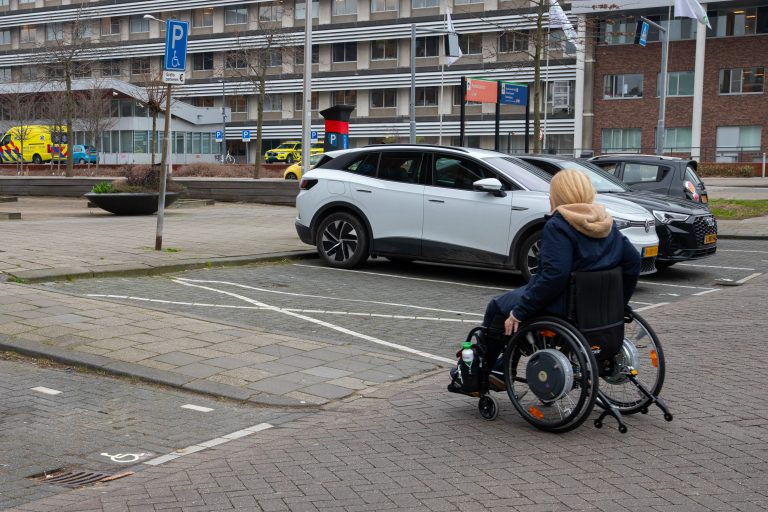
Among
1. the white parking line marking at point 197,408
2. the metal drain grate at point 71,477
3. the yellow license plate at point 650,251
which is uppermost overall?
the yellow license plate at point 650,251

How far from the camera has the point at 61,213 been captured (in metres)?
21.8

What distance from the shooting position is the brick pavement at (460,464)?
14.4 ft

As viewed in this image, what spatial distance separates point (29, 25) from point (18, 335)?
3495 inches

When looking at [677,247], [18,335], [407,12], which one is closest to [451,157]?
[677,247]

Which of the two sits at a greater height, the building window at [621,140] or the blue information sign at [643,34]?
the blue information sign at [643,34]

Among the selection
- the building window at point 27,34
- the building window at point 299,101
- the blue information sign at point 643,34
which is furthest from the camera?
the building window at point 27,34

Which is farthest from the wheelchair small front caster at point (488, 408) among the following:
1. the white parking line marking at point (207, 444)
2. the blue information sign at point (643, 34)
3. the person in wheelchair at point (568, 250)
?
the blue information sign at point (643, 34)

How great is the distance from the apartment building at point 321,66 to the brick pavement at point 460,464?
55954 mm

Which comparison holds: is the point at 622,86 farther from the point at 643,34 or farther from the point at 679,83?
the point at 643,34

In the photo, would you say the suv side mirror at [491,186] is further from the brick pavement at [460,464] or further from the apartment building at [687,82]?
the apartment building at [687,82]

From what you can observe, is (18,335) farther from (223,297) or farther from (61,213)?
(61,213)

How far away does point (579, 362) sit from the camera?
5.17 metres

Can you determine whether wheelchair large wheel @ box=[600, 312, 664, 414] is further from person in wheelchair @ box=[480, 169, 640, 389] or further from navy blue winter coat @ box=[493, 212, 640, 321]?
navy blue winter coat @ box=[493, 212, 640, 321]

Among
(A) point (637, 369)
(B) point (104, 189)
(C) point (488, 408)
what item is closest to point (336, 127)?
(B) point (104, 189)
